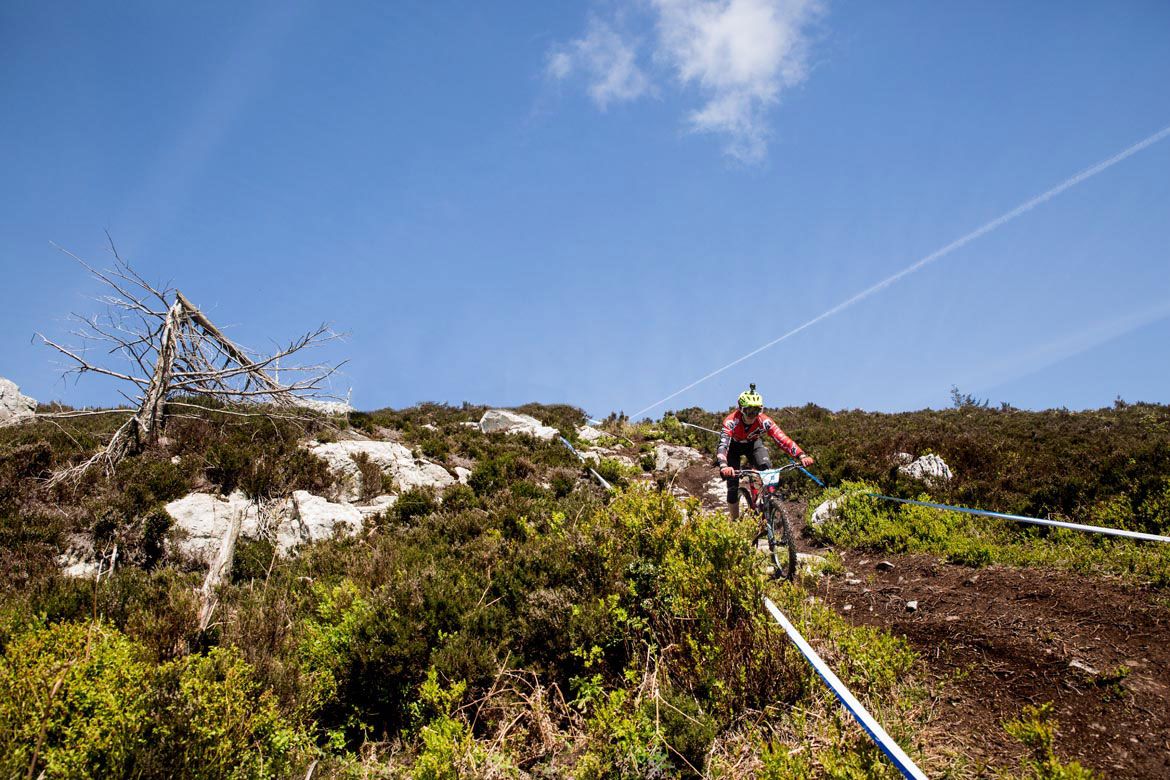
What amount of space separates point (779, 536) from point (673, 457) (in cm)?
1090

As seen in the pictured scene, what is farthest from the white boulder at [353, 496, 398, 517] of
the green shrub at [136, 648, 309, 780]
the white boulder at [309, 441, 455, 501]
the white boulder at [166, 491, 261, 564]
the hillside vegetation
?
the green shrub at [136, 648, 309, 780]

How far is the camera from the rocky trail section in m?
3.67

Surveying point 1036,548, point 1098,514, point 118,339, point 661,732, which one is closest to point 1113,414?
point 1098,514

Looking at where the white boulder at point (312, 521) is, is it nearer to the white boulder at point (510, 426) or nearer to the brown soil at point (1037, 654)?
the brown soil at point (1037, 654)

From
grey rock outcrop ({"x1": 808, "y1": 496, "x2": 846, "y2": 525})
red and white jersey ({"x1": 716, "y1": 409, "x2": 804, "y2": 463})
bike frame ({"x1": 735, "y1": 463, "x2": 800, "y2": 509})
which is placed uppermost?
red and white jersey ({"x1": 716, "y1": 409, "x2": 804, "y2": 463})

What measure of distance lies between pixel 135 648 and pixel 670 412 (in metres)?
22.7

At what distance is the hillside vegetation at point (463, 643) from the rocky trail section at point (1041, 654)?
0.40m

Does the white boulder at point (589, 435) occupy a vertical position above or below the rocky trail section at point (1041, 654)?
above

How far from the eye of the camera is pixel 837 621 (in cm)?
494

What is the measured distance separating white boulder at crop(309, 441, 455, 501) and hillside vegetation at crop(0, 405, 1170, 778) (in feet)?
5.20

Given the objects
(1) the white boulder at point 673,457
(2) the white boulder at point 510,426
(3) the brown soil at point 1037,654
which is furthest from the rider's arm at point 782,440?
(2) the white boulder at point 510,426

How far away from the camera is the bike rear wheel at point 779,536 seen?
6.72 m

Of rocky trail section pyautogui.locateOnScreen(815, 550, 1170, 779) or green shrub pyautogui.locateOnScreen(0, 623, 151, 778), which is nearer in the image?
green shrub pyautogui.locateOnScreen(0, 623, 151, 778)

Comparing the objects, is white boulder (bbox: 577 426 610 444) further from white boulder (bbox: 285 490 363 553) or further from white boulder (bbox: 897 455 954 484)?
white boulder (bbox: 285 490 363 553)
